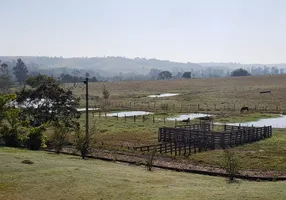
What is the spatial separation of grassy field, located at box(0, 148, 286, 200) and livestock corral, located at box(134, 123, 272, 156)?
37.5 ft

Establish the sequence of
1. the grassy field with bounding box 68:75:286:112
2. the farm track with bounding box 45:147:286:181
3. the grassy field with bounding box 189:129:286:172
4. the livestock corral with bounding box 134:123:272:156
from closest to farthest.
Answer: the farm track with bounding box 45:147:286:181
the grassy field with bounding box 189:129:286:172
the livestock corral with bounding box 134:123:272:156
the grassy field with bounding box 68:75:286:112

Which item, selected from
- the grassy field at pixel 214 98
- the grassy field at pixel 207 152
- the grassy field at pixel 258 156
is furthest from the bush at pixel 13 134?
the grassy field at pixel 214 98

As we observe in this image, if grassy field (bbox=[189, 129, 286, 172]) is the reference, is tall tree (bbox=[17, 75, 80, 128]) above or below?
above

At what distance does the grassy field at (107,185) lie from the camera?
1922 cm

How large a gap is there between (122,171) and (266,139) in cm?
2159

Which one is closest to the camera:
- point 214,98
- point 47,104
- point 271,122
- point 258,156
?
point 258,156

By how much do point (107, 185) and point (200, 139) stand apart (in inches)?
772

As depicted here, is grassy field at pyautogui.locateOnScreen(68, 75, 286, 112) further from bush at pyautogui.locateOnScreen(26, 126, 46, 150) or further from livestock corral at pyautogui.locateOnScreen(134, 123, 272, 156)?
bush at pyautogui.locateOnScreen(26, 126, 46, 150)

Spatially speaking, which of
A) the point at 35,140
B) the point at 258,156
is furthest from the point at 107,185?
the point at 35,140

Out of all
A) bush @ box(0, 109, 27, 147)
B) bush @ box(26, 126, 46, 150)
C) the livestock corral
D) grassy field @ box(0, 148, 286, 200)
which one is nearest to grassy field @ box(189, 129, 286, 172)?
the livestock corral

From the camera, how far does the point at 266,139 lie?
1674 inches

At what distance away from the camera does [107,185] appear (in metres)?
21.0

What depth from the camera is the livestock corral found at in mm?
37375

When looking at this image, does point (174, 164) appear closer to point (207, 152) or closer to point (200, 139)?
point (207, 152)
